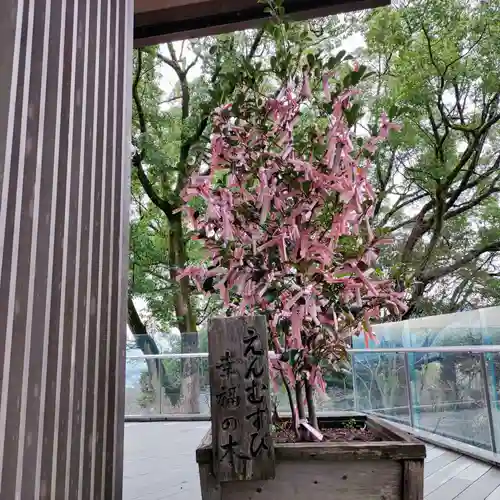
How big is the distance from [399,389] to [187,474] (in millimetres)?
2308

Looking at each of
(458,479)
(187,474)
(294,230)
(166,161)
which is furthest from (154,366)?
(294,230)

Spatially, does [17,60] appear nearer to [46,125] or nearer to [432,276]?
[46,125]

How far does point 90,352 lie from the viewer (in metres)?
1.39

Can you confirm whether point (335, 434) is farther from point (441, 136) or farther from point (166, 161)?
point (441, 136)

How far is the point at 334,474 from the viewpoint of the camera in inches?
53.2

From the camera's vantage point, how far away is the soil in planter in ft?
5.26

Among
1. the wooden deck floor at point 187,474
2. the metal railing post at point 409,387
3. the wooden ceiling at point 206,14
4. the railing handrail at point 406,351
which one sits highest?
the wooden ceiling at point 206,14

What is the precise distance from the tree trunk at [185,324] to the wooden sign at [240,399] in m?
5.25

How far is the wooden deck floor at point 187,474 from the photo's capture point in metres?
2.64

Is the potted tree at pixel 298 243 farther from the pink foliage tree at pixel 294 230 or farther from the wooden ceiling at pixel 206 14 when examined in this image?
the wooden ceiling at pixel 206 14

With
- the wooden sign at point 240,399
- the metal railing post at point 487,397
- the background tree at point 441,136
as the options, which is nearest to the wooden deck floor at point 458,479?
the metal railing post at point 487,397

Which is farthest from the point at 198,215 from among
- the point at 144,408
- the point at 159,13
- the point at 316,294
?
the point at 144,408

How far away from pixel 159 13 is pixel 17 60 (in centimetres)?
167

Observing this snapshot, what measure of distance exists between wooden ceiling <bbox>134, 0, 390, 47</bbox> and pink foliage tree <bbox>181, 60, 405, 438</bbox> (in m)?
0.98
